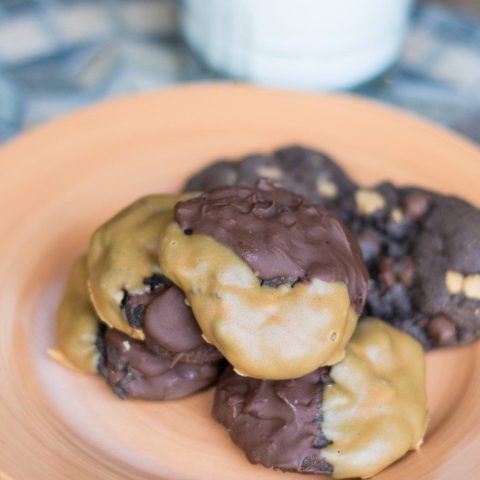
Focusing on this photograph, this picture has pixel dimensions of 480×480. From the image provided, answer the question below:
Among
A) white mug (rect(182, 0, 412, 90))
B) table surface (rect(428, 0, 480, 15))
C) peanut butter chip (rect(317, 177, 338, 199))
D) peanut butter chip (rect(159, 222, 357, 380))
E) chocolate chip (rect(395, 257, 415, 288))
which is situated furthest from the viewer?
table surface (rect(428, 0, 480, 15))

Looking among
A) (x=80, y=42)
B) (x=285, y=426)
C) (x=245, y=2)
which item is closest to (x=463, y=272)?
(x=285, y=426)

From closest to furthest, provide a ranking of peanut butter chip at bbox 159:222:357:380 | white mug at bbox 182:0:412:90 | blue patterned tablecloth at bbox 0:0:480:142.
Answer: peanut butter chip at bbox 159:222:357:380 < white mug at bbox 182:0:412:90 < blue patterned tablecloth at bbox 0:0:480:142

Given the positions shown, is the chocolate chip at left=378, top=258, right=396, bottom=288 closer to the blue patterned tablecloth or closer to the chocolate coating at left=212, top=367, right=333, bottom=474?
the chocolate coating at left=212, top=367, right=333, bottom=474

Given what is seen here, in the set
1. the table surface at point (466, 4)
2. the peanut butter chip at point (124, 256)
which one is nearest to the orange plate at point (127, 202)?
the peanut butter chip at point (124, 256)

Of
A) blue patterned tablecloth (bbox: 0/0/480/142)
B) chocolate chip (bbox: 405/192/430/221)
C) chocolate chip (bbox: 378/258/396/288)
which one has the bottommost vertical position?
blue patterned tablecloth (bbox: 0/0/480/142)

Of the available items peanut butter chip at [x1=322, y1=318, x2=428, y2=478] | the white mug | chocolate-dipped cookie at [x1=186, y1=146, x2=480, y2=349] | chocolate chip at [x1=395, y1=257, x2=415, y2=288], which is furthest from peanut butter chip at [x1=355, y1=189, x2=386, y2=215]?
the white mug

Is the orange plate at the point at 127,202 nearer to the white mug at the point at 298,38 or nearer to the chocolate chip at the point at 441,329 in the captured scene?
the chocolate chip at the point at 441,329

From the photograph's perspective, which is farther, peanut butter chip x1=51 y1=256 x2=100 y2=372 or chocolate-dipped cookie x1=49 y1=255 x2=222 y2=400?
peanut butter chip x1=51 y1=256 x2=100 y2=372

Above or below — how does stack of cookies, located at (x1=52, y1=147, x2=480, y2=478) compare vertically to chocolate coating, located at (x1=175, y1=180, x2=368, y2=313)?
below

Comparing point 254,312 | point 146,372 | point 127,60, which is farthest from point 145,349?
point 127,60

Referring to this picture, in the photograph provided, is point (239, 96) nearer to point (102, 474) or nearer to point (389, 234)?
point (389, 234)
